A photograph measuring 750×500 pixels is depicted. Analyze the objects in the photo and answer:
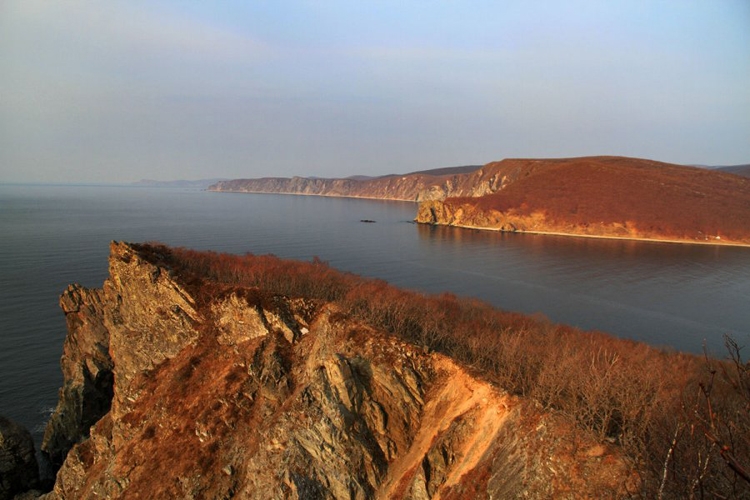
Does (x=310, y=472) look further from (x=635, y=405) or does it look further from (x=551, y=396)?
(x=635, y=405)

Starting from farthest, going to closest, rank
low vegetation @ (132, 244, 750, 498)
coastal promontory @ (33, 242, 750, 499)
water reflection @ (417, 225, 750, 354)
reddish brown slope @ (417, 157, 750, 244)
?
reddish brown slope @ (417, 157, 750, 244), water reflection @ (417, 225, 750, 354), coastal promontory @ (33, 242, 750, 499), low vegetation @ (132, 244, 750, 498)

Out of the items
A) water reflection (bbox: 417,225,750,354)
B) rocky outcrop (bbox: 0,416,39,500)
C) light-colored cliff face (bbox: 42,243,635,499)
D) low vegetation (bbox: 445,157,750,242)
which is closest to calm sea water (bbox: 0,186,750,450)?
water reflection (bbox: 417,225,750,354)

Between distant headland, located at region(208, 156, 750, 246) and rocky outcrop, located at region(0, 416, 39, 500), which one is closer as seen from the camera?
rocky outcrop, located at region(0, 416, 39, 500)

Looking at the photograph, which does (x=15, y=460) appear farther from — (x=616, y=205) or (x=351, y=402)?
(x=616, y=205)

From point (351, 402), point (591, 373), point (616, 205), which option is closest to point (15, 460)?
point (351, 402)

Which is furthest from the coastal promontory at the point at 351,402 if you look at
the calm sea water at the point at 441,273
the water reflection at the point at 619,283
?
the water reflection at the point at 619,283

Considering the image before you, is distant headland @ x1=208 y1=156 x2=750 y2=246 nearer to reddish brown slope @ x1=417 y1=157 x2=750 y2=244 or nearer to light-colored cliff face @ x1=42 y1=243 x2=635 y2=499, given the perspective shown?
reddish brown slope @ x1=417 y1=157 x2=750 y2=244
